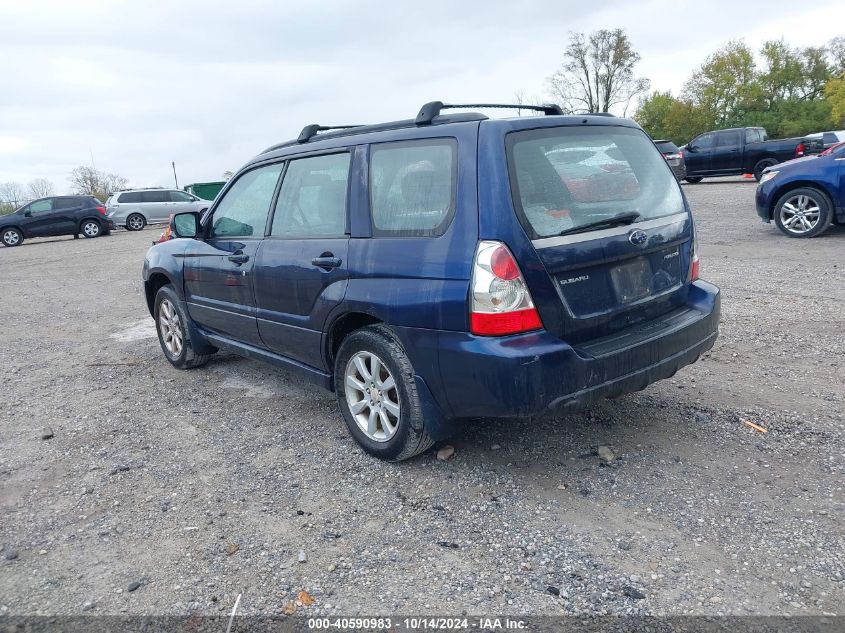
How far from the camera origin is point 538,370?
2.98 metres

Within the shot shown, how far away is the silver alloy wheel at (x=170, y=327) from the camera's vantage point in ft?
18.9

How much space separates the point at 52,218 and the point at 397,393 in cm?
2521

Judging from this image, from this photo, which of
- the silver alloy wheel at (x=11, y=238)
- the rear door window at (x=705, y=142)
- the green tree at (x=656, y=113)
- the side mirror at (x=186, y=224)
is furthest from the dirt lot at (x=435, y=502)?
the green tree at (x=656, y=113)

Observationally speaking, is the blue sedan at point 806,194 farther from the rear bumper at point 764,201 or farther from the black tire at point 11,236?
the black tire at point 11,236

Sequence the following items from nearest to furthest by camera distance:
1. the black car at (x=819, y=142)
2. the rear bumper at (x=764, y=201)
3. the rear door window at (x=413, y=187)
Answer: the rear door window at (x=413, y=187) < the rear bumper at (x=764, y=201) < the black car at (x=819, y=142)

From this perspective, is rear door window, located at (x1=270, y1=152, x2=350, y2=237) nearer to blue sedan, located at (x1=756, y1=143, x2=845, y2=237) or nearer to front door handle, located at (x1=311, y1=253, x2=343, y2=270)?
front door handle, located at (x1=311, y1=253, x2=343, y2=270)

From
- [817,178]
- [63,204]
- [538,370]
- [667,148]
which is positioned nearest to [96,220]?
[63,204]

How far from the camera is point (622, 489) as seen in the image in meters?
3.31

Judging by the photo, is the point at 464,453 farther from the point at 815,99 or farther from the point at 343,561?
the point at 815,99

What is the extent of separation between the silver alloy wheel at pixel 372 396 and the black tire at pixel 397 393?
0.12 feet

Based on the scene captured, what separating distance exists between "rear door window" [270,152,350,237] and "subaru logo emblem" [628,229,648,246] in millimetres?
1543

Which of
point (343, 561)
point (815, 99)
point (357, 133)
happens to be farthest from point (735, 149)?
point (815, 99)

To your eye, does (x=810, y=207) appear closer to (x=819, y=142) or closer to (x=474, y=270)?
(x=474, y=270)

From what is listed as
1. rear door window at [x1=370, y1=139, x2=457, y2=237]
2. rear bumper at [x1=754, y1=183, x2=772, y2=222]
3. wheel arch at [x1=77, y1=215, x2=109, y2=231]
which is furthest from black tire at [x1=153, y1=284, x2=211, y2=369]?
wheel arch at [x1=77, y1=215, x2=109, y2=231]
